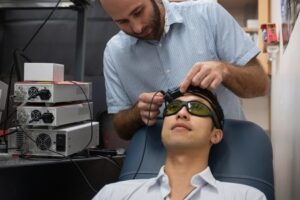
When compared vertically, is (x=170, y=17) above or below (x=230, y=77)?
above

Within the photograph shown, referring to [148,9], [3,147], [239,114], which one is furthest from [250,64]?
[3,147]

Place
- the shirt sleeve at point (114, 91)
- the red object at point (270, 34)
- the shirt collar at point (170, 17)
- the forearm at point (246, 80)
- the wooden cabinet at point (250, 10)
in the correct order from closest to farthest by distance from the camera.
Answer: the forearm at point (246, 80) → the shirt collar at point (170, 17) → the shirt sleeve at point (114, 91) → the red object at point (270, 34) → the wooden cabinet at point (250, 10)

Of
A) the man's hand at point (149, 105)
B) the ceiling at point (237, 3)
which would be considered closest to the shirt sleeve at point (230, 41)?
the man's hand at point (149, 105)

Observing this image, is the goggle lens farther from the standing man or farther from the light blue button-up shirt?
the light blue button-up shirt

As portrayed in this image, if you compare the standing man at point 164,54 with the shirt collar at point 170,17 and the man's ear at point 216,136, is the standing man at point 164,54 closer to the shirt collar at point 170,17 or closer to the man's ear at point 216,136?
the shirt collar at point 170,17

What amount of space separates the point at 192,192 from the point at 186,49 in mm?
581

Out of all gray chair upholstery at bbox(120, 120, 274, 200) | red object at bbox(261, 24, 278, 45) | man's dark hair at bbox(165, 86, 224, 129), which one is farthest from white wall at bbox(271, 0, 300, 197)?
man's dark hair at bbox(165, 86, 224, 129)

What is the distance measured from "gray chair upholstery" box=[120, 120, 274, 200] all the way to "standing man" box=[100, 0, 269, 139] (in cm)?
9

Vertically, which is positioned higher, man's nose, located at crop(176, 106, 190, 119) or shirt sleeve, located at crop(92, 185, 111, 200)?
man's nose, located at crop(176, 106, 190, 119)

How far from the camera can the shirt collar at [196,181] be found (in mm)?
1264

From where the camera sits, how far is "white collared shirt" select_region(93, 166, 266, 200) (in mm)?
1216

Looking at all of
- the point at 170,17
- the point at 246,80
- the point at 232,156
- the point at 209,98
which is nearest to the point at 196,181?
the point at 232,156

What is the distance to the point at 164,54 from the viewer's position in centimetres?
158

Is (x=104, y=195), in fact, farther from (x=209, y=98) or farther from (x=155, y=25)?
(x=155, y=25)
